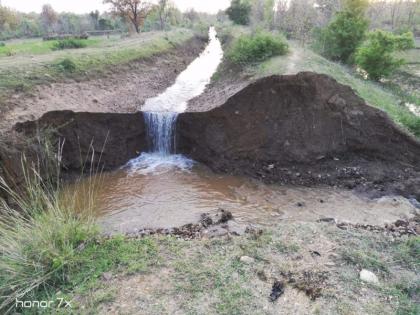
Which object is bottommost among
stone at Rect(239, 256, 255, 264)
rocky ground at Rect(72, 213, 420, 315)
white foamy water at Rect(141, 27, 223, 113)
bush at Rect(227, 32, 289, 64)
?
rocky ground at Rect(72, 213, 420, 315)

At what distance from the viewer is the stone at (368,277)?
357 centimetres

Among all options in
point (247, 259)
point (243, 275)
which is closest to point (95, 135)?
point (247, 259)

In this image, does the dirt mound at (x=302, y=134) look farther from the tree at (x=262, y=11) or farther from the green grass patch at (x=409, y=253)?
the tree at (x=262, y=11)

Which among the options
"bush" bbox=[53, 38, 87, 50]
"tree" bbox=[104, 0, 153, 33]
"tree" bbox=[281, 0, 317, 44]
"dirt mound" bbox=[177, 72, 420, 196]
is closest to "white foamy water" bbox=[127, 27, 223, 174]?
"dirt mound" bbox=[177, 72, 420, 196]

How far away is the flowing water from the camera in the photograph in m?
6.27

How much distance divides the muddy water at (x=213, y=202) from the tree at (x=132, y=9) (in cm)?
2013

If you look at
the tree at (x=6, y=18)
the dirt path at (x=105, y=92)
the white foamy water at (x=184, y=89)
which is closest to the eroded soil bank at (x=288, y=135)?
the dirt path at (x=105, y=92)

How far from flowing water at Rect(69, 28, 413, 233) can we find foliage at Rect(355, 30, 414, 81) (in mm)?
7596

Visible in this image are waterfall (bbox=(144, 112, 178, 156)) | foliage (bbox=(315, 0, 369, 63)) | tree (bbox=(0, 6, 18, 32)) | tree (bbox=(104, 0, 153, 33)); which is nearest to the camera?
waterfall (bbox=(144, 112, 178, 156))

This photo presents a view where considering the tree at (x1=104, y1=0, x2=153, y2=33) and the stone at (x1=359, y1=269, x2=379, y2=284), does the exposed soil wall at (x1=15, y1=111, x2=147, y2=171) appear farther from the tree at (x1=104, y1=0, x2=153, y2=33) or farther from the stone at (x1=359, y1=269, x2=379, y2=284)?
the tree at (x1=104, y1=0, x2=153, y2=33)

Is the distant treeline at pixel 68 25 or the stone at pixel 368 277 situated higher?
the distant treeline at pixel 68 25

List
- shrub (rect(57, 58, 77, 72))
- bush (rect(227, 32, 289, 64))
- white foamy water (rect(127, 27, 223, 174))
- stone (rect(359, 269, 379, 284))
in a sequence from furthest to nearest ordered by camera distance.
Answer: bush (rect(227, 32, 289, 64)), shrub (rect(57, 58, 77, 72)), white foamy water (rect(127, 27, 223, 174)), stone (rect(359, 269, 379, 284))

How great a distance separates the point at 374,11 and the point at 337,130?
26865 mm

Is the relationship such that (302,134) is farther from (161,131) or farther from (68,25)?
(68,25)
